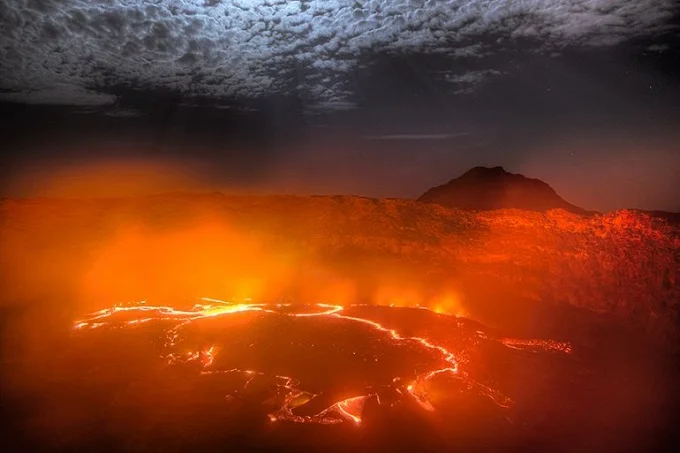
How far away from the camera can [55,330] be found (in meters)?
14.2

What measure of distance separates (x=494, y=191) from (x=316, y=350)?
55.6 m

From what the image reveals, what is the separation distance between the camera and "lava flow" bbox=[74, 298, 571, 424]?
1000 centimetres

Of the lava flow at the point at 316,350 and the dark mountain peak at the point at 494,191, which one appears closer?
the lava flow at the point at 316,350

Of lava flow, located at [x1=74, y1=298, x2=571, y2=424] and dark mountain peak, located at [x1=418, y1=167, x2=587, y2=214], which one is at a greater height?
dark mountain peak, located at [x1=418, y1=167, x2=587, y2=214]

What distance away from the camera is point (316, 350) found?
498 inches

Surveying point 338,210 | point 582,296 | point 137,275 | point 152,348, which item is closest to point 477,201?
point 338,210

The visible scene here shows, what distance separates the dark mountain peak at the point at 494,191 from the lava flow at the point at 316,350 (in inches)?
1748

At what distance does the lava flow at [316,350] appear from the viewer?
10.0 metres

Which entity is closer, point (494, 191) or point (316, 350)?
point (316, 350)

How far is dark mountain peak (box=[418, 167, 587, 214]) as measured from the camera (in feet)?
192

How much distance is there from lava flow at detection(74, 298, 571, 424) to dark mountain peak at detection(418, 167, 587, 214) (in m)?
44.4

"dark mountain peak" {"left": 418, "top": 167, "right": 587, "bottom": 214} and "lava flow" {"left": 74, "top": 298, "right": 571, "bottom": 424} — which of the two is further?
"dark mountain peak" {"left": 418, "top": 167, "right": 587, "bottom": 214}

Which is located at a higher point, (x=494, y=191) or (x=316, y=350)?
(x=494, y=191)

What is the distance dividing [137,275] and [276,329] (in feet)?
32.5
